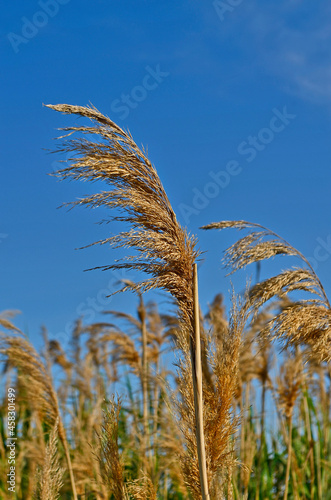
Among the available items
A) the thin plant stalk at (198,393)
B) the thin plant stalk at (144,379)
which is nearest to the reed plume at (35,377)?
the thin plant stalk at (144,379)

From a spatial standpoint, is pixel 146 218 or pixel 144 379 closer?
pixel 146 218

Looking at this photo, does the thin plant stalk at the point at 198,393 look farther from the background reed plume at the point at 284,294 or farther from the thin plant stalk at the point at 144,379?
the thin plant stalk at the point at 144,379

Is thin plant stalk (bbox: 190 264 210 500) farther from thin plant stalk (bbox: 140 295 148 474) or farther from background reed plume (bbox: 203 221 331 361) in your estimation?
thin plant stalk (bbox: 140 295 148 474)

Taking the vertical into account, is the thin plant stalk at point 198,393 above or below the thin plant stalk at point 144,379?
below

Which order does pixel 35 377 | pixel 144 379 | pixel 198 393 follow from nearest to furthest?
pixel 198 393
pixel 35 377
pixel 144 379

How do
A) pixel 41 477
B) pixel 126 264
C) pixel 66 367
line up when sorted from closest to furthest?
pixel 126 264
pixel 41 477
pixel 66 367

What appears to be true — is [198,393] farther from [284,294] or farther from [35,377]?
[35,377]

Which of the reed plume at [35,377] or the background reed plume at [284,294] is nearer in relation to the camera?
the background reed plume at [284,294]

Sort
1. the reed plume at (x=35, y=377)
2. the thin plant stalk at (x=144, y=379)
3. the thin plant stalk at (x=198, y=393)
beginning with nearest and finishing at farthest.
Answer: the thin plant stalk at (x=198, y=393), the reed plume at (x=35, y=377), the thin plant stalk at (x=144, y=379)

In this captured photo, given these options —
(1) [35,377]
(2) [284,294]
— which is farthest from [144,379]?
(2) [284,294]

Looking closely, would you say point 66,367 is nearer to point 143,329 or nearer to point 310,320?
point 143,329

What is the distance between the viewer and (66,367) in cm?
1005

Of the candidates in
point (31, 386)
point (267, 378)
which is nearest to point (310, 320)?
point (31, 386)

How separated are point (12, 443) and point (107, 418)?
5.10 metres
